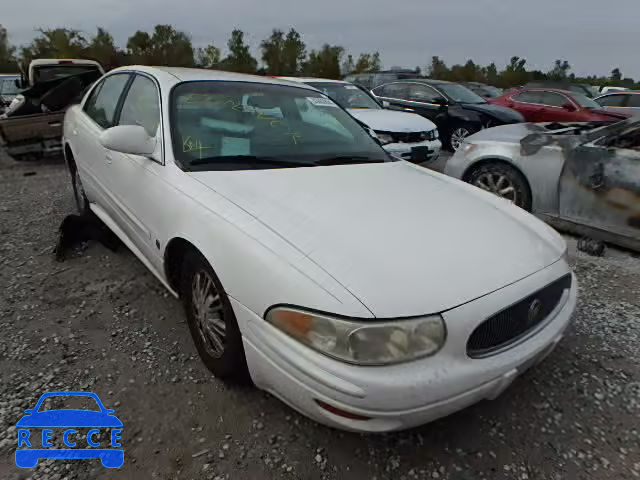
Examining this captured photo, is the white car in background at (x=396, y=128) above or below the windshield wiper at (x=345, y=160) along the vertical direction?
below

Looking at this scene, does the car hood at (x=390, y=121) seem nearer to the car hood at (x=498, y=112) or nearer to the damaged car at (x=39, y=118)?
the car hood at (x=498, y=112)

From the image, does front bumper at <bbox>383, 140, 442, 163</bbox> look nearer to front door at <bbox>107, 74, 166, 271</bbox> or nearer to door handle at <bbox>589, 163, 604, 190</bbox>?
door handle at <bbox>589, 163, 604, 190</bbox>

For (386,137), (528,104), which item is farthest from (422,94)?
(386,137)

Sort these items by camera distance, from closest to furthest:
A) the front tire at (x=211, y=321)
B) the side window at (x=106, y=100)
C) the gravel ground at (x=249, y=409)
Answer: the gravel ground at (x=249, y=409)
the front tire at (x=211, y=321)
the side window at (x=106, y=100)

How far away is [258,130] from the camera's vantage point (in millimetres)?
2633

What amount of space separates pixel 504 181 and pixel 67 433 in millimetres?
4334

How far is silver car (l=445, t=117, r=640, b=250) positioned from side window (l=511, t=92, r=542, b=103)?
5634 mm

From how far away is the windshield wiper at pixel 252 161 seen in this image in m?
2.33

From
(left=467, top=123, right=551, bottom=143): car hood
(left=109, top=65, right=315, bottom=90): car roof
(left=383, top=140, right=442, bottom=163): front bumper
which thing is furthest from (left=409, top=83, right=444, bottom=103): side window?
(left=109, top=65, right=315, bottom=90): car roof

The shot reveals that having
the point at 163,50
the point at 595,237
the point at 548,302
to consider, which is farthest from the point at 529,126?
the point at 163,50

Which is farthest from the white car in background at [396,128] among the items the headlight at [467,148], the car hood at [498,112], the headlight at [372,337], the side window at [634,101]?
the side window at [634,101]

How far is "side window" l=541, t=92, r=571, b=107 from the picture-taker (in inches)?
368

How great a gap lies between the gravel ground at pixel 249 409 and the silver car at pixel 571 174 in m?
1.04

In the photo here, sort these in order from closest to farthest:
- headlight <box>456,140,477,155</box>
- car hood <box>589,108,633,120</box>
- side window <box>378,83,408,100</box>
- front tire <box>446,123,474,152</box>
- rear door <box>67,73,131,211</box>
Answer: rear door <box>67,73,131,211</box>, headlight <box>456,140,477,155</box>, car hood <box>589,108,633,120</box>, front tire <box>446,123,474,152</box>, side window <box>378,83,408,100</box>
